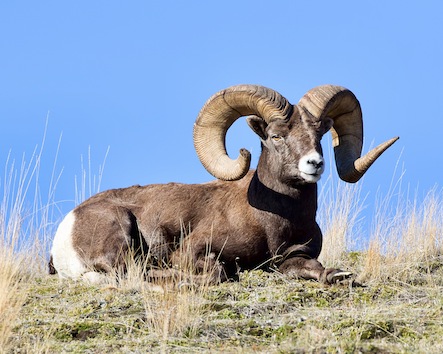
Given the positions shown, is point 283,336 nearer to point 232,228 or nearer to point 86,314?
point 86,314

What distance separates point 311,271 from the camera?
34.9 feet

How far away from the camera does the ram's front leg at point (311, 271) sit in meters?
10.2

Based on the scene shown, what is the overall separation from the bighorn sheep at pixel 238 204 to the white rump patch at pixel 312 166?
2 cm

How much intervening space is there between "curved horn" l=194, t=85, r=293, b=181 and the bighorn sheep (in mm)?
14

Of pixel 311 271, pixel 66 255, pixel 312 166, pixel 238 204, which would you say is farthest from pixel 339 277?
pixel 66 255

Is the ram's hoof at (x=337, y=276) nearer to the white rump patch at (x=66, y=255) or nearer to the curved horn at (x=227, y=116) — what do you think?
the curved horn at (x=227, y=116)

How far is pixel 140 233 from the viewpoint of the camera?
38.5ft

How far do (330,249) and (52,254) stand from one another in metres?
4.53

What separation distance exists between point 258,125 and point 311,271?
6.81 feet

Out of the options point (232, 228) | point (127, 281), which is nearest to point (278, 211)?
point (232, 228)

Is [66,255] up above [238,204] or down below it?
below

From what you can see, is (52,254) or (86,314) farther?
(52,254)

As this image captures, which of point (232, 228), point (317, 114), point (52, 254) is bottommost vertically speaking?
point (52, 254)

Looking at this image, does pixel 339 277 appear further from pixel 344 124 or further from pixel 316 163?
pixel 344 124
